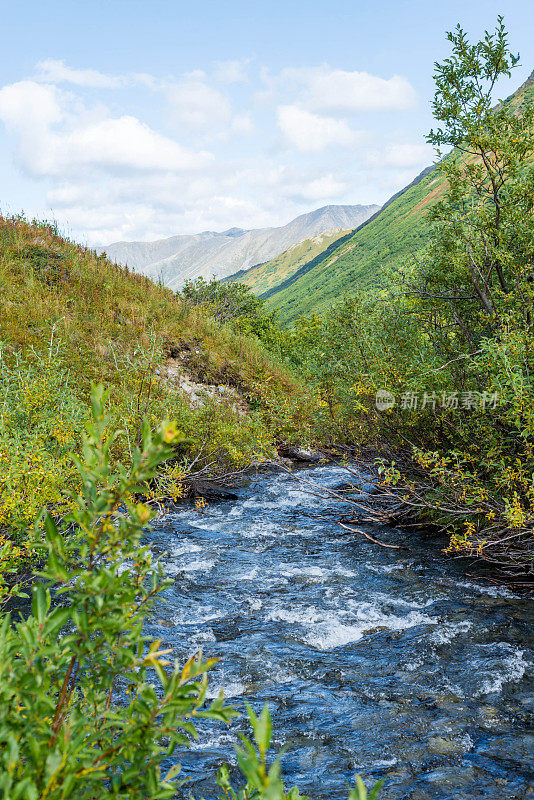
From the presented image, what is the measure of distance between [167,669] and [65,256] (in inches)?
733

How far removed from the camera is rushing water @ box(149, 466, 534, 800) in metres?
4.42

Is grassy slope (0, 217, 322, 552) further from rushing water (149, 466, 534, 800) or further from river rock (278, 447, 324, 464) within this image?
rushing water (149, 466, 534, 800)

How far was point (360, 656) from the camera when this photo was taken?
6.31 m

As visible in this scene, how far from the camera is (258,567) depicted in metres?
9.34

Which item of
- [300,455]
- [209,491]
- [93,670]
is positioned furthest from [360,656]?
[300,455]

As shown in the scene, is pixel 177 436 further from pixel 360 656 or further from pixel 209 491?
pixel 209 491

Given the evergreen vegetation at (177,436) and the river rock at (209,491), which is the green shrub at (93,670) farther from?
the river rock at (209,491)

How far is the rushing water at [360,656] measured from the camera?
4418 mm

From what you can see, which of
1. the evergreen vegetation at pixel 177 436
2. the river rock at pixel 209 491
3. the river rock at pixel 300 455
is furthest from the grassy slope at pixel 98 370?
the river rock at pixel 209 491

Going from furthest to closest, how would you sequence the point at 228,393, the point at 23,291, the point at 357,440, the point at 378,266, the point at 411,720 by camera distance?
1. the point at 228,393
2. the point at 23,291
3. the point at 357,440
4. the point at 378,266
5. the point at 411,720

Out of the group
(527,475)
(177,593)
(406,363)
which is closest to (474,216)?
(406,363)

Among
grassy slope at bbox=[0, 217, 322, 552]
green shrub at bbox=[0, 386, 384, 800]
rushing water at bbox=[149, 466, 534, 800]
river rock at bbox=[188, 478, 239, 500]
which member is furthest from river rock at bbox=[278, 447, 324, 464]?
green shrub at bbox=[0, 386, 384, 800]

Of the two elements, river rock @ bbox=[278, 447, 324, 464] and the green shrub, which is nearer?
the green shrub

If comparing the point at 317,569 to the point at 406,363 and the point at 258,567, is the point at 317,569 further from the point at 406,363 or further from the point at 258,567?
the point at 406,363
